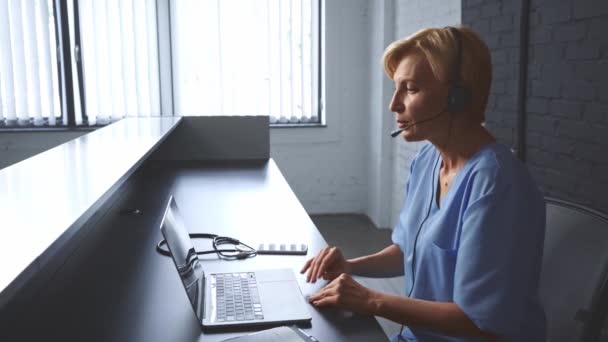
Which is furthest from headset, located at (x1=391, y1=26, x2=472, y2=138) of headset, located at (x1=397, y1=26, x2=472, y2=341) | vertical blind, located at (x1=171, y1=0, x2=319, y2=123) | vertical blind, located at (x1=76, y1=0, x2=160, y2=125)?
vertical blind, located at (x1=76, y1=0, x2=160, y2=125)

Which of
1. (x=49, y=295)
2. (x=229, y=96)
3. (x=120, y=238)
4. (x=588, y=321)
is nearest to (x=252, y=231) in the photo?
(x=120, y=238)

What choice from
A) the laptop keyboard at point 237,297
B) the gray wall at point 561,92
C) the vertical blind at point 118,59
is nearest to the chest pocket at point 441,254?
the laptop keyboard at point 237,297

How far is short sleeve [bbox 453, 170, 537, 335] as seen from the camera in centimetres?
106

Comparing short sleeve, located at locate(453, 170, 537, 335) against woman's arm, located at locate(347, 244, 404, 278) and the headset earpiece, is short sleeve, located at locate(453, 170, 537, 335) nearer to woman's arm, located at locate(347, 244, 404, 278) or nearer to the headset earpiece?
the headset earpiece

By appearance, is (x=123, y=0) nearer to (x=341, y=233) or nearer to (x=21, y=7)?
(x=21, y=7)

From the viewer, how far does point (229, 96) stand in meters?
4.47

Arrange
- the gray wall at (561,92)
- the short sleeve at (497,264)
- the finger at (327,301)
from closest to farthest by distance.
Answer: the short sleeve at (497,264) < the finger at (327,301) < the gray wall at (561,92)

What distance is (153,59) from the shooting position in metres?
4.37

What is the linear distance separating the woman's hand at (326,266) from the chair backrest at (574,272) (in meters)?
0.44

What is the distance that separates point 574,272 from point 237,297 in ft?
2.16

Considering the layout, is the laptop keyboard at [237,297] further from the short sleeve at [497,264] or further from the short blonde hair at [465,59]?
the short blonde hair at [465,59]

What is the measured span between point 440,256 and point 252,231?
28.8 inches

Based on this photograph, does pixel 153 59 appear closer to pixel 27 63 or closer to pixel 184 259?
pixel 27 63

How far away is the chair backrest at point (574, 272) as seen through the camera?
1.06 metres
